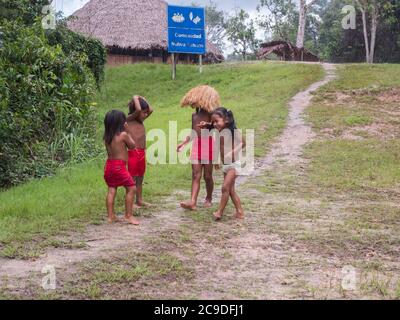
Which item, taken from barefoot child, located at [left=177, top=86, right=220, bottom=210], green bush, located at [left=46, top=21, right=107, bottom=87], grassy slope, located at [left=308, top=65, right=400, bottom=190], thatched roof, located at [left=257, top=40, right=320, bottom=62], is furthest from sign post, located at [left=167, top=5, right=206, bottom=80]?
barefoot child, located at [left=177, top=86, right=220, bottom=210]

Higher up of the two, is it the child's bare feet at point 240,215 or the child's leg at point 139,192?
the child's leg at point 139,192

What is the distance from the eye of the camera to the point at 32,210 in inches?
220

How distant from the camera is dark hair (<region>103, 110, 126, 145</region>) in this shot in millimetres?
5449

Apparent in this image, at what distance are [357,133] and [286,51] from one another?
19923mm

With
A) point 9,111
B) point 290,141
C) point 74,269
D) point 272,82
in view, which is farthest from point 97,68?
point 74,269

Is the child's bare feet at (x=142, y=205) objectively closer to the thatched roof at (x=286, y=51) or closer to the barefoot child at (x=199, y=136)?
the barefoot child at (x=199, y=136)

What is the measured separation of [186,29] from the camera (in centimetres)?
2170

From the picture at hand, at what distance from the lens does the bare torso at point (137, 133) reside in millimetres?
6051

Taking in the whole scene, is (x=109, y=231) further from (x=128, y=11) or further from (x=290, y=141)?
(x=128, y=11)

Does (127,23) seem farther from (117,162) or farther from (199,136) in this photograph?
(117,162)

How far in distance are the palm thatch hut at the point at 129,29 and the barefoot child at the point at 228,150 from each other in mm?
23224

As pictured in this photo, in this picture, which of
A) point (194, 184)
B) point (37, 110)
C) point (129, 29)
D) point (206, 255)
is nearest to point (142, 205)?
point (194, 184)

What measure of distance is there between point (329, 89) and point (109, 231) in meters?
13.2

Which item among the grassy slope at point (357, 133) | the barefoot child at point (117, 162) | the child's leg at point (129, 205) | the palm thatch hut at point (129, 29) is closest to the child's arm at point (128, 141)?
the barefoot child at point (117, 162)
